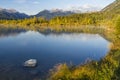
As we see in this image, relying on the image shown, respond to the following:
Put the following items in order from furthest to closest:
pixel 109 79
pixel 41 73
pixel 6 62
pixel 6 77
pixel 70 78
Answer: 1. pixel 6 62
2. pixel 41 73
3. pixel 6 77
4. pixel 70 78
5. pixel 109 79

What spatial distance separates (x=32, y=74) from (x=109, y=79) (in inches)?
694

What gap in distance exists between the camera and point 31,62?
151ft

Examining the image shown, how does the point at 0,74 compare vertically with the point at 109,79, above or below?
below

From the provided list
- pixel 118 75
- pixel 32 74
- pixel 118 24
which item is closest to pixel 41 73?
pixel 32 74

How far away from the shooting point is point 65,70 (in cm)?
3328

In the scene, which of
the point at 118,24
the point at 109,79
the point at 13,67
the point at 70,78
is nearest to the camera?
the point at 109,79

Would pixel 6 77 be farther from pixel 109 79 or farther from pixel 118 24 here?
pixel 118 24

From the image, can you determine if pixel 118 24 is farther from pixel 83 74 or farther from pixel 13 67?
pixel 83 74

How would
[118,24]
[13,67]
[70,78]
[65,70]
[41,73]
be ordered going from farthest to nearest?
[118,24], [13,67], [41,73], [65,70], [70,78]

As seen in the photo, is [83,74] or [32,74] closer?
[83,74]

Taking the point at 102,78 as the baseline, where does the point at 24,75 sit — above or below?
below

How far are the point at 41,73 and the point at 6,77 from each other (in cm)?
613

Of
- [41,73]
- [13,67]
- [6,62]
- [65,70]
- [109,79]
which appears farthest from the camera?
[6,62]

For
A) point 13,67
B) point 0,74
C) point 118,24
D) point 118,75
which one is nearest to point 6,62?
point 13,67
